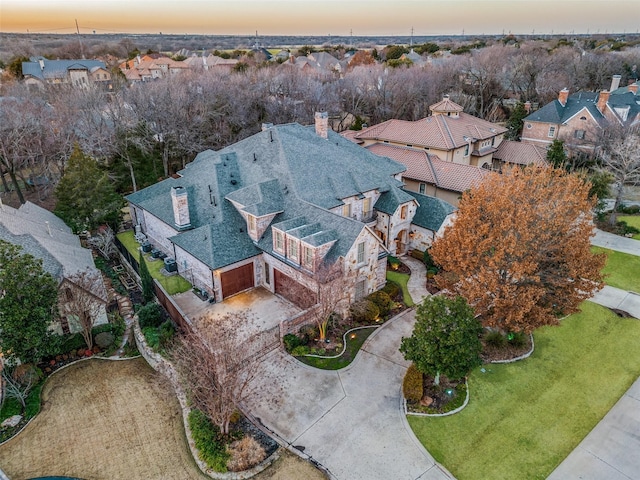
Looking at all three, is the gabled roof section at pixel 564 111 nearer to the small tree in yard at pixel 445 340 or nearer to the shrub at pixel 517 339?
the shrub at pixel 517 339

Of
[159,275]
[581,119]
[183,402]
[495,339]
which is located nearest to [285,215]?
[159,275]

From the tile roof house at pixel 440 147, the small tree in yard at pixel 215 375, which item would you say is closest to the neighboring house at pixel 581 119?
the tile roof house at pixel 440 147

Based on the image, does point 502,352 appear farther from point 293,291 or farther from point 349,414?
point 293,291

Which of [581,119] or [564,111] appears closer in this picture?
[581,119]

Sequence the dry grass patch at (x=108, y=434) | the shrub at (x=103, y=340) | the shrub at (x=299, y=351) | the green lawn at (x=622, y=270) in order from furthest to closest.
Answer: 1. the green lawn at (x=622, y=270)
2. the shrub at (x=103, y=340)
3. the shrub at (x=299, y=351)
4. the dry grass patch at (x=108, y=434)

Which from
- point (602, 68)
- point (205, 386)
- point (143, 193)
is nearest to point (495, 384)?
point (205, 386)

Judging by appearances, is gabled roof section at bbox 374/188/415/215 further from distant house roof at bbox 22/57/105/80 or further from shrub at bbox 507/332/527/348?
distant house roof at bbox 22/57/105/80
